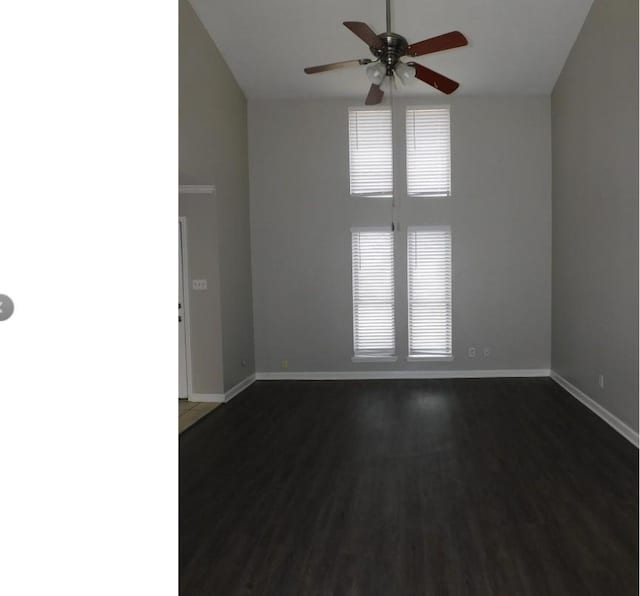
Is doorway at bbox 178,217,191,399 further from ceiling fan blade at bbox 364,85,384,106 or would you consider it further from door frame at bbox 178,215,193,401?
ceiling fan blade at bbox 364,85,384,106

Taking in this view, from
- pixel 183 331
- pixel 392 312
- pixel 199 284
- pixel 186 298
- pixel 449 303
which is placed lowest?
pixel 183 331

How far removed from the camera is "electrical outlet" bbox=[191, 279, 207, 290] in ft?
21.2

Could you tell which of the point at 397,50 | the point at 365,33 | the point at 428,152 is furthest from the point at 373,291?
the point at 365,33

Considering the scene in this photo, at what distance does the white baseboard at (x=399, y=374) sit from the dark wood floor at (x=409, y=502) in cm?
148

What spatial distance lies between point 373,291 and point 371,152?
6.19 feet

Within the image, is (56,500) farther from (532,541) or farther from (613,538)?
(613,538)

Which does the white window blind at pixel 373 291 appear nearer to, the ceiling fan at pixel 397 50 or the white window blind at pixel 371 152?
the white window blind at pixel 371 152

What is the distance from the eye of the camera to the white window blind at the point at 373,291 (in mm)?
7590

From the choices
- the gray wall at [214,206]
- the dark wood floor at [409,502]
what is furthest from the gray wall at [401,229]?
the dark wood floor at [409,502]

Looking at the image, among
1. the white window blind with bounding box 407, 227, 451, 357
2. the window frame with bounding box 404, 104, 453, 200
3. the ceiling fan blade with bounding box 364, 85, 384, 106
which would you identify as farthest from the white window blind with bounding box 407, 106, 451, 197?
the ceiling fan blade with bounding box 364, 85, 384, 106

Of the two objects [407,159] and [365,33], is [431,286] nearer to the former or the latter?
[407,159]

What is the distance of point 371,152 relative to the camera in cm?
754

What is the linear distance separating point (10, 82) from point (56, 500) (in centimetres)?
75

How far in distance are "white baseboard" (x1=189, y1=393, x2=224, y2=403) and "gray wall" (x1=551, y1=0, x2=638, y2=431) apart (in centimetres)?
405
